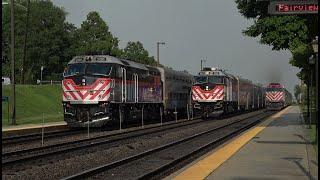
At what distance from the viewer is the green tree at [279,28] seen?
2755cm

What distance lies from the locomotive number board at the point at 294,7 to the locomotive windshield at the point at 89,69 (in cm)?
2027

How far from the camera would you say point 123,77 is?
101 feet

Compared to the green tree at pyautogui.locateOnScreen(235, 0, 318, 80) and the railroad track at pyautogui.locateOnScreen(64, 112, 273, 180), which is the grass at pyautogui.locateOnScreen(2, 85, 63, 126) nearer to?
the green tree at pyautogui.locateOnScreen(235, 0, 318, 80)

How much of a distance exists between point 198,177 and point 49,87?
216ft

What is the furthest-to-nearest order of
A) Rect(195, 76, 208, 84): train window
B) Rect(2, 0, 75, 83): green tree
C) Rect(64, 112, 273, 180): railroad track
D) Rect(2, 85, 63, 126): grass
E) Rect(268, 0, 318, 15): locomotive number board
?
Rect(2, 0, 75, 83): green tree → Rect(2, 85, 63, 126): grass → Rect(195, 76, 208, 84): train window → Rect(64, 112, 273, 180): railroad track → Rect(268, 0, 318, 15): locomotive number board

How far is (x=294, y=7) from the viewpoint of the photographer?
29.8 ft

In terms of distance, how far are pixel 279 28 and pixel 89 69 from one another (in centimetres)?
951

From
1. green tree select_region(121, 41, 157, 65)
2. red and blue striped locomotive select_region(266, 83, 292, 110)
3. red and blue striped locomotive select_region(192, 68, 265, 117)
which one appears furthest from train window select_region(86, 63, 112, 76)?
green tree select_region(121, 41, 157, 65)

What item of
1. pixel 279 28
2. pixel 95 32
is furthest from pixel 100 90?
pixel 95 32

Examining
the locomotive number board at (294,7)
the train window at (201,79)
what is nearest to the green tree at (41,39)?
the train window at (201,79)

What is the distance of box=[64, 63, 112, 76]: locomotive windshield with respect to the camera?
29.0 meters

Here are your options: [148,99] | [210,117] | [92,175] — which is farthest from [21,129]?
[210,117]

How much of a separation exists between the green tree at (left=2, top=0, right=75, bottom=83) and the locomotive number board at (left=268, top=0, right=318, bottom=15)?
105548mm

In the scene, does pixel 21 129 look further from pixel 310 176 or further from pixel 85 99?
pixel 310 176
